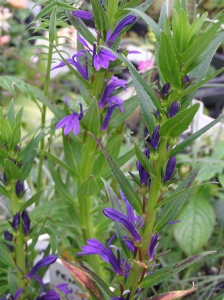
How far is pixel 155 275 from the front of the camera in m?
0.51

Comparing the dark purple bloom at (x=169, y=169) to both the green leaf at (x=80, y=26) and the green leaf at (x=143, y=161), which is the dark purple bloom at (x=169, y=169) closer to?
the green leaf at (x=143, y=161)

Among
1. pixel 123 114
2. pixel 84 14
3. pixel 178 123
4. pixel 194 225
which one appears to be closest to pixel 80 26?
pixel 84 14

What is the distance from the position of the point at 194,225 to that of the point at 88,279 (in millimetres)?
463

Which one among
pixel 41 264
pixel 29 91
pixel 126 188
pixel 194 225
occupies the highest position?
pixel 29 91

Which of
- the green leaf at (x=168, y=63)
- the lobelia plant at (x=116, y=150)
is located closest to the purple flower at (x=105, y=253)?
the lobelia plant at (x=116, y=150)

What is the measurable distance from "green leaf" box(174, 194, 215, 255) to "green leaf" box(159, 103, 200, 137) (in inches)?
21.3

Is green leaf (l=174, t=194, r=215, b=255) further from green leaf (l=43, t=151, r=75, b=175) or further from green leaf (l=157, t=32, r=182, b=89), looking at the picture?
green leaf (l=157, t=32, r=182, b=89)

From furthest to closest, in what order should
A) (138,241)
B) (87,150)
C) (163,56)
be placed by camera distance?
1. (87,150)
2. (138,241)
3. (163,56)

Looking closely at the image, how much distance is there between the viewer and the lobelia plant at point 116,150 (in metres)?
0.42

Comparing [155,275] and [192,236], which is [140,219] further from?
[192,236]

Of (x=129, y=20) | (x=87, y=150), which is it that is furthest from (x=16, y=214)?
(x=129, y=20)

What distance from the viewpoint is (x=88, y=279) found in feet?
1.79

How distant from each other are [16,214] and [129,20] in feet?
0.85

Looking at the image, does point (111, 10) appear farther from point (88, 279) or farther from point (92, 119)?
point (88, 279)
